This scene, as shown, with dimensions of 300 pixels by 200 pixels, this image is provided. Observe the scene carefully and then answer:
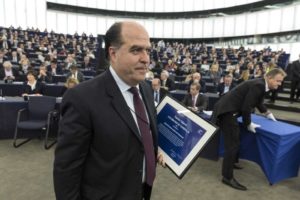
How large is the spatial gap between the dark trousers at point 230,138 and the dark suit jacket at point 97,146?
7.38 ft

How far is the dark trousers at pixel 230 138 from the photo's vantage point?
3168 mm

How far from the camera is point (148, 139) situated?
1.23 m

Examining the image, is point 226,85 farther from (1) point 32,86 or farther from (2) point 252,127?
(1) point 32,86

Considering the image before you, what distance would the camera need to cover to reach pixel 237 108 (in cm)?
311

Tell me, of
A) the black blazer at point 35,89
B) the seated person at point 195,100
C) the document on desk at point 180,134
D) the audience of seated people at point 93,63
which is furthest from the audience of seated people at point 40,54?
the document on desk at point 180,134

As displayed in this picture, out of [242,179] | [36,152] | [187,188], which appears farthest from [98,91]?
[36,152]

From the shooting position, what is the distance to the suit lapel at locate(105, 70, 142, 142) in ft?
3.59

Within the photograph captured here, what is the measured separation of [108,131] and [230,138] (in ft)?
8.11

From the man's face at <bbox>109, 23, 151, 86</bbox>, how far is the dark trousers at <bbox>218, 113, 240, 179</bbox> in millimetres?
2289

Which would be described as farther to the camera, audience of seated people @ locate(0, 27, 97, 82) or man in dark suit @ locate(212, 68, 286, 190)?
audience of seated people @ locate(0, 27, 97, 82)

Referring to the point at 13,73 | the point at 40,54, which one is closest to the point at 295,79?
the point at 13,73

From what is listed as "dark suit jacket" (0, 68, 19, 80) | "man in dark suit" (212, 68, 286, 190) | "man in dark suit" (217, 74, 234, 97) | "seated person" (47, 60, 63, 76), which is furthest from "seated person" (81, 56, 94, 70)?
"man in dark suit" (212, 68, 286, 190)

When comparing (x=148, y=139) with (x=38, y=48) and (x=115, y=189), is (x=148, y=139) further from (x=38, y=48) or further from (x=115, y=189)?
(x=38, y=48)

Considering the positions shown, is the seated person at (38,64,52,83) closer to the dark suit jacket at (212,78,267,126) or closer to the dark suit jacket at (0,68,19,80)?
the dark suit jacket at (0,68,19,80)
